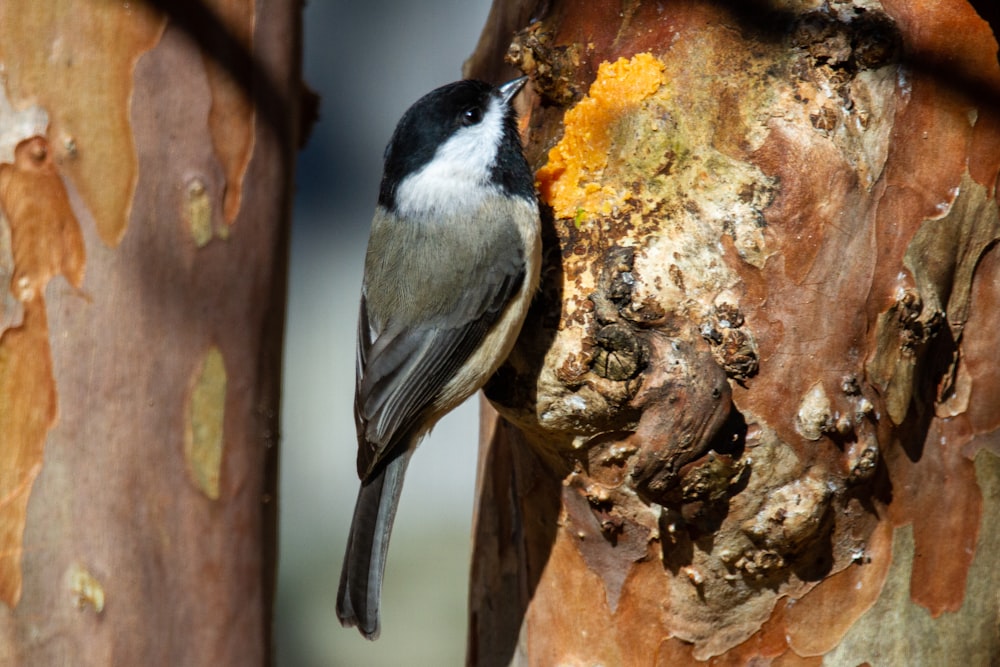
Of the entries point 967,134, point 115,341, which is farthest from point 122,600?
point 967,134

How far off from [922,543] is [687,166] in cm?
75

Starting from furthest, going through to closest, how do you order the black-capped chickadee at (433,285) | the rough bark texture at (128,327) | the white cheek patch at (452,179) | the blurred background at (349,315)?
the blurred background at (349,315), the white cheek patch at (452,179), the black-capped chickadee at (433,285), the rough bark texture at (128,327)

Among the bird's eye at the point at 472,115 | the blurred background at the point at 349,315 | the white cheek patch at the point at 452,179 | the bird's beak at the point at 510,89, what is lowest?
the blurred background at the point at 349,315

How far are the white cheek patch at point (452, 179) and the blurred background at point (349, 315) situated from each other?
249cm

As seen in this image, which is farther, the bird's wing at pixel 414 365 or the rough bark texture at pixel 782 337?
the bird's wing at pixel 414 365

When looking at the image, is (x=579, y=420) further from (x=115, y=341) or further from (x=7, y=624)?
(x=7, y=624)

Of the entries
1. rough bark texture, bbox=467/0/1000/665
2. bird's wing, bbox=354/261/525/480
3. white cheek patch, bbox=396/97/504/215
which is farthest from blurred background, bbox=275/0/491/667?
rough bark texture, bbox=467/0/1000/665

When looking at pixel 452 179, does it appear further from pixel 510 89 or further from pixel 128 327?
pixel 128 327

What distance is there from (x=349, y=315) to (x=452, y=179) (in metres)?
2.77

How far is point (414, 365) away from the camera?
192 centimetres

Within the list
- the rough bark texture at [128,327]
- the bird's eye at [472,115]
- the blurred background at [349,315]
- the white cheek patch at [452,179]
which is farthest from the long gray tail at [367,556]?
the blurred background at [349,315]

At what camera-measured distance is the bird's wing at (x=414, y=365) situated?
6.17 ft

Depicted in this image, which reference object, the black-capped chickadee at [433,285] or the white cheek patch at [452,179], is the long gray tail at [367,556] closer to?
the black-capped chickadee at [433,285]

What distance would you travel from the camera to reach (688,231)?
5.26ft
